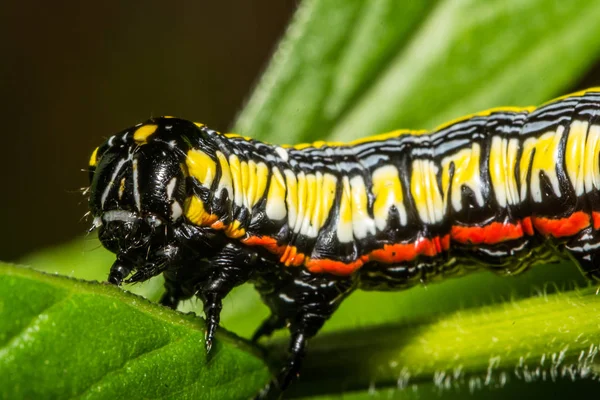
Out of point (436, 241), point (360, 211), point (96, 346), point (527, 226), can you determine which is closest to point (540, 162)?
point (527, 226)

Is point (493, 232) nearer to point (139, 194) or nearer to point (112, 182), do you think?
point (139, 194)

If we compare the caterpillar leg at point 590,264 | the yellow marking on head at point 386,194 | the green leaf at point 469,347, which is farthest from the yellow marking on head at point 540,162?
the green leaf at point 469,347

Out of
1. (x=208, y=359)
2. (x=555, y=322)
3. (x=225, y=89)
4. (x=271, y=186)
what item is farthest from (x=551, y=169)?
(x=225, y=89)

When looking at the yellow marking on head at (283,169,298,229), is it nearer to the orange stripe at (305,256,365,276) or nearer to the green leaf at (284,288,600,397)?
the orange stripe at (305,256,365,276)

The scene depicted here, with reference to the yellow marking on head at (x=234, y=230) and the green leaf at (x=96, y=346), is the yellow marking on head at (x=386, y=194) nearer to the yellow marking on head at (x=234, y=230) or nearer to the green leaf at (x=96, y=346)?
the yellow marking on head at (x=234, y=230)

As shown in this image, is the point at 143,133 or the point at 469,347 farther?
the point at 143,133

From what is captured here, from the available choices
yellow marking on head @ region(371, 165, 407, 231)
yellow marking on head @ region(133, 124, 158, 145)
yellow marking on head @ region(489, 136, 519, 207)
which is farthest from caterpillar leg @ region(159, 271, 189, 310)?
yellow marking on head @ region(489, 136, 519, 207)

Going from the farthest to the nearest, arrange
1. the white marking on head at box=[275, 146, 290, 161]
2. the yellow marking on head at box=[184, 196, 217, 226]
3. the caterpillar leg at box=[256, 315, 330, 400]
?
1. the white marking on head at box=[275, 146, 290, 161]
2. the yellow marking on head at box=[184, 196, 217, 226]
3. the caterpillar leg at box=[256, 315, 330, 400]

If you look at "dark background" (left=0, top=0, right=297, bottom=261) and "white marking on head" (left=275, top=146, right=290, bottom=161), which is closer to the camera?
"white marking on head" (left=275, top=146, right=290, bottom=161)
